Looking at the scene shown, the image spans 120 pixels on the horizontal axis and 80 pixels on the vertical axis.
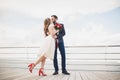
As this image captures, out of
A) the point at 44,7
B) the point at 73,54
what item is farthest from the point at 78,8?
the point at 73,54

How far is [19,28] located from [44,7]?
3.34 feet

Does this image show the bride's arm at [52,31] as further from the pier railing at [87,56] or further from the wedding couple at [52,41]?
the pier railing at [87,56]

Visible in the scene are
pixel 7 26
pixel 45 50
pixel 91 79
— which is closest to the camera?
pixel 91 79

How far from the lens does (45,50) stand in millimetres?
3482

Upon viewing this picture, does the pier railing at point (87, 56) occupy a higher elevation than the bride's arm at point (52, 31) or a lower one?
lower

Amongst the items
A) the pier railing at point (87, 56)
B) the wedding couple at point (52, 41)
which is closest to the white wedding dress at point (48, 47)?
the wedding couple at point (52, 41)

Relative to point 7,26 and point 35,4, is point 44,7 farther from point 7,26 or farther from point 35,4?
point 7,26

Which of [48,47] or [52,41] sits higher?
[52,41]

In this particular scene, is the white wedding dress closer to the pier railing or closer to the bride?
the bride

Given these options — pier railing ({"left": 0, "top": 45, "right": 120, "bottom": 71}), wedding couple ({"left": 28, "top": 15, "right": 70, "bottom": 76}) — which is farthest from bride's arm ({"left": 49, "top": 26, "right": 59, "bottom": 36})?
pier railing ({"left": 0, "top": 45, "right": 120, "bottom": 71})

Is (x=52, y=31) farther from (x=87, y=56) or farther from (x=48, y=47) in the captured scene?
(x=87, y=56)

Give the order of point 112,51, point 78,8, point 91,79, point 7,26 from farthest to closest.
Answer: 1. point 7,26
2. point 78,8
3. point 112,51
4. point 91,79

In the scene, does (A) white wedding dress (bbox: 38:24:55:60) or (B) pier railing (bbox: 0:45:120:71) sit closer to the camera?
(A) white wedding dress (bbox: 38:24:55:60)

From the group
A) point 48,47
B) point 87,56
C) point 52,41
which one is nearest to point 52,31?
point 52,41
